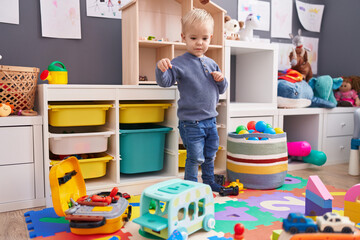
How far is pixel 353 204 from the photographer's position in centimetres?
139

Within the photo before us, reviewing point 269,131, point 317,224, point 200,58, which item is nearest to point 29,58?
point 200,58

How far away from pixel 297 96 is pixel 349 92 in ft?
1.95

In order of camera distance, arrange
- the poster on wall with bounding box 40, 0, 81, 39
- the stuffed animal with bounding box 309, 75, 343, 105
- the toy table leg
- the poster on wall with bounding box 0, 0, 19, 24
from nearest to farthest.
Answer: the poster on wall with bounding box 0, 0, 19, 24, the poster on wall with bounding box 40, 0, 81, 39, the toy table leg, the stuffed animal with bounding box 309, 75, 343, 105

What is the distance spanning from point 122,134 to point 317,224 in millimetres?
1167

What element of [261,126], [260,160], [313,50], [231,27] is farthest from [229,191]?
[313,50]

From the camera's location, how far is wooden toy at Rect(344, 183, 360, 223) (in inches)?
54.3

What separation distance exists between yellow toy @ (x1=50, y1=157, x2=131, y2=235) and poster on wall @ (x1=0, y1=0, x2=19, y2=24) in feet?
3.22

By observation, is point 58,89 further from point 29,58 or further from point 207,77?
point 207,77

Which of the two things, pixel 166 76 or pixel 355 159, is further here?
pixel 355 159

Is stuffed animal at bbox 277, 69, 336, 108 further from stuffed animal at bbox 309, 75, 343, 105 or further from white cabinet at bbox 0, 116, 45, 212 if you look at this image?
white cabinet at bbox 0, 116, 45, 212

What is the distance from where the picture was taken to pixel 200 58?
1.79m

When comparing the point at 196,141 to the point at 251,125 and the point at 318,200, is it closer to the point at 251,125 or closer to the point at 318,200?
the point at 251,125

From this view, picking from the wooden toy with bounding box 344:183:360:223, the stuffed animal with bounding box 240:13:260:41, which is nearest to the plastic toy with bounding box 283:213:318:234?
the wooden toy with bounding box 344:183:360:223

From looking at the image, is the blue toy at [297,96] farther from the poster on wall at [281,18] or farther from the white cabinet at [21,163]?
the white cabinet at [21,163]
